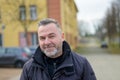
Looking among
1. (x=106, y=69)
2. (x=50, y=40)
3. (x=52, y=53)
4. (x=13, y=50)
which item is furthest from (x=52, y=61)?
(x=13, y=50)

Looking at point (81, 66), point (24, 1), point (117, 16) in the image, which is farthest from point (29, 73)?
point (117, 16)

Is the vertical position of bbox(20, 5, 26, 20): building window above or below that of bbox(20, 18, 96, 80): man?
above

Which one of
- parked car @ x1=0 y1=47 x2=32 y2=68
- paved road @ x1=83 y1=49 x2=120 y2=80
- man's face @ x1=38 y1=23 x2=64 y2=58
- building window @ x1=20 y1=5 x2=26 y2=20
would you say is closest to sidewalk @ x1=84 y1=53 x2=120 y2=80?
paved road @ x1=83 y1=49 x2=120 y2=80

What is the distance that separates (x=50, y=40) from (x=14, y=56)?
22510 mm

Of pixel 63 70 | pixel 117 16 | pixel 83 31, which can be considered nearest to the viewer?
pixel 63 70

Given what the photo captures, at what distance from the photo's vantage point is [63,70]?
3.76 m

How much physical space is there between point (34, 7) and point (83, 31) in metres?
106

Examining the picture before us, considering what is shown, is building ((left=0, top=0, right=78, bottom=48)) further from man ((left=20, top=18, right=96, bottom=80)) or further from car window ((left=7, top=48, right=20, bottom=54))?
man ((left=20, top=18, right=96, bottom=80))

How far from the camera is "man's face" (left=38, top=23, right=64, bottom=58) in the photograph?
12.2ft

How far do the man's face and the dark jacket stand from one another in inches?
4.4

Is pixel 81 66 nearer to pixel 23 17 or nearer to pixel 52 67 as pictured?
pixel 52 67

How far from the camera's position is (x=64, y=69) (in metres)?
3.77

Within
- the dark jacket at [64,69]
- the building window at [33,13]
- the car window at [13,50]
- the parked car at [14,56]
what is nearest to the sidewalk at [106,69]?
the parked car at [14,56]

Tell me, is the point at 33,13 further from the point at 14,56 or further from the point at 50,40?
the point at 50,40
